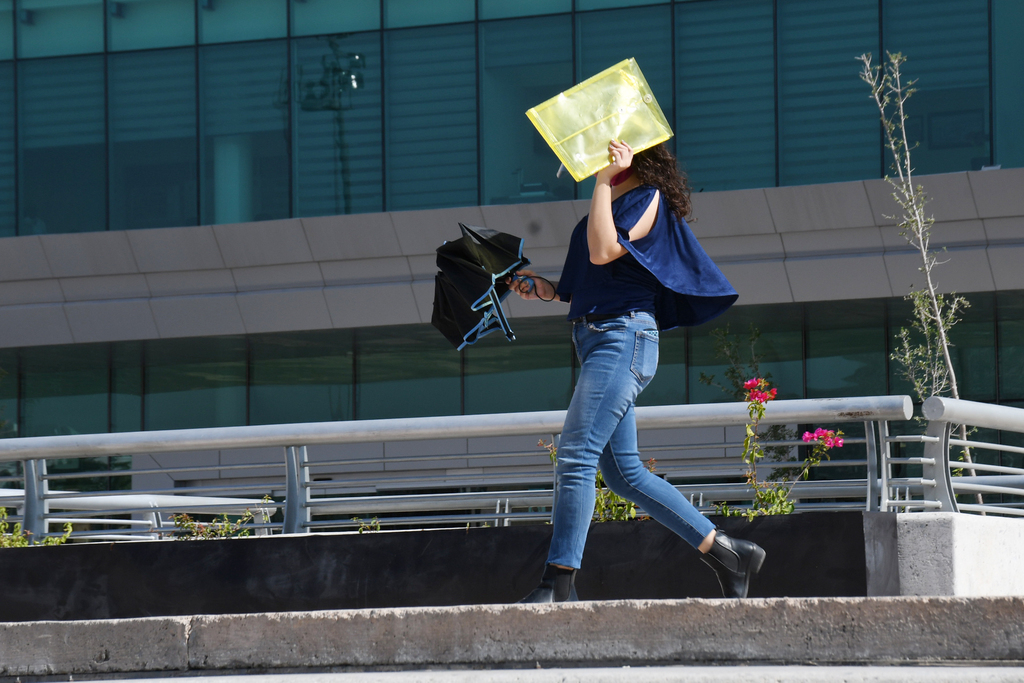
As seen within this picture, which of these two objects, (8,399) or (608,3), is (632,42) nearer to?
(608,3)

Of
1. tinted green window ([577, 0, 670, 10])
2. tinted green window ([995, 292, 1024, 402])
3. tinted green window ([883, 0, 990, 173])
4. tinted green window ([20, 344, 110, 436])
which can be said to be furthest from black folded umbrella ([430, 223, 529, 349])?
tinted green window ([20, 344, 110, 436])

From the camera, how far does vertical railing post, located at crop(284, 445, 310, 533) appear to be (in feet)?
18.6

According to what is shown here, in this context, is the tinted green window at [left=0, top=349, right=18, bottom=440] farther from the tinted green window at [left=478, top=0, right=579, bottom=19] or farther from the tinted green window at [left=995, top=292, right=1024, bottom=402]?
the tinted green window at [left=995, top=292, right=1024, bottom=402]

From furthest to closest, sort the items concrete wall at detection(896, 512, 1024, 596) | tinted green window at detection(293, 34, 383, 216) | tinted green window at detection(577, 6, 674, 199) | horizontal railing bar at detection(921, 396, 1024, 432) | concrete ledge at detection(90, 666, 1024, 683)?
tinted green window at detection(293, 34, 383, 216) < tinted green window at detection(577, 6, 674, 199) < horizontal railing bar at detection(921, 396, 1024, 432) < concrete wall at detection(896, 512, 1024, 596) < concrete ledge at detection(90, 666, 1024, 683)

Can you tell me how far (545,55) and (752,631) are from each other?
58.6ft

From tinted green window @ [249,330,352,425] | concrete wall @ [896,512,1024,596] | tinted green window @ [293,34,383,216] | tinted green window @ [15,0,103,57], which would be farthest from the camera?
tinted green window @ [249,330,352,425]

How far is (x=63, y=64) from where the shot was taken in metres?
21.3

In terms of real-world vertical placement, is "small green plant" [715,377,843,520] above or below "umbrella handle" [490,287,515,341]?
below

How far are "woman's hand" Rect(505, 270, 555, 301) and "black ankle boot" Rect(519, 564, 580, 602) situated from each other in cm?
105

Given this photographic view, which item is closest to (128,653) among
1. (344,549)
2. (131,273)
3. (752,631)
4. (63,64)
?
(344,549)

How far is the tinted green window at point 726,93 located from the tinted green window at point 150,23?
9.03 metres

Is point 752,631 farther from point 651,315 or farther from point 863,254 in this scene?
point 863,254

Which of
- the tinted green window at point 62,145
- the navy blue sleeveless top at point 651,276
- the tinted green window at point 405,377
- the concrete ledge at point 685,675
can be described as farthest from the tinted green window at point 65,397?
A: the concrete ledge at point 685,675

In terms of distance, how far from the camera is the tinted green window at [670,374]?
67.4 ft
